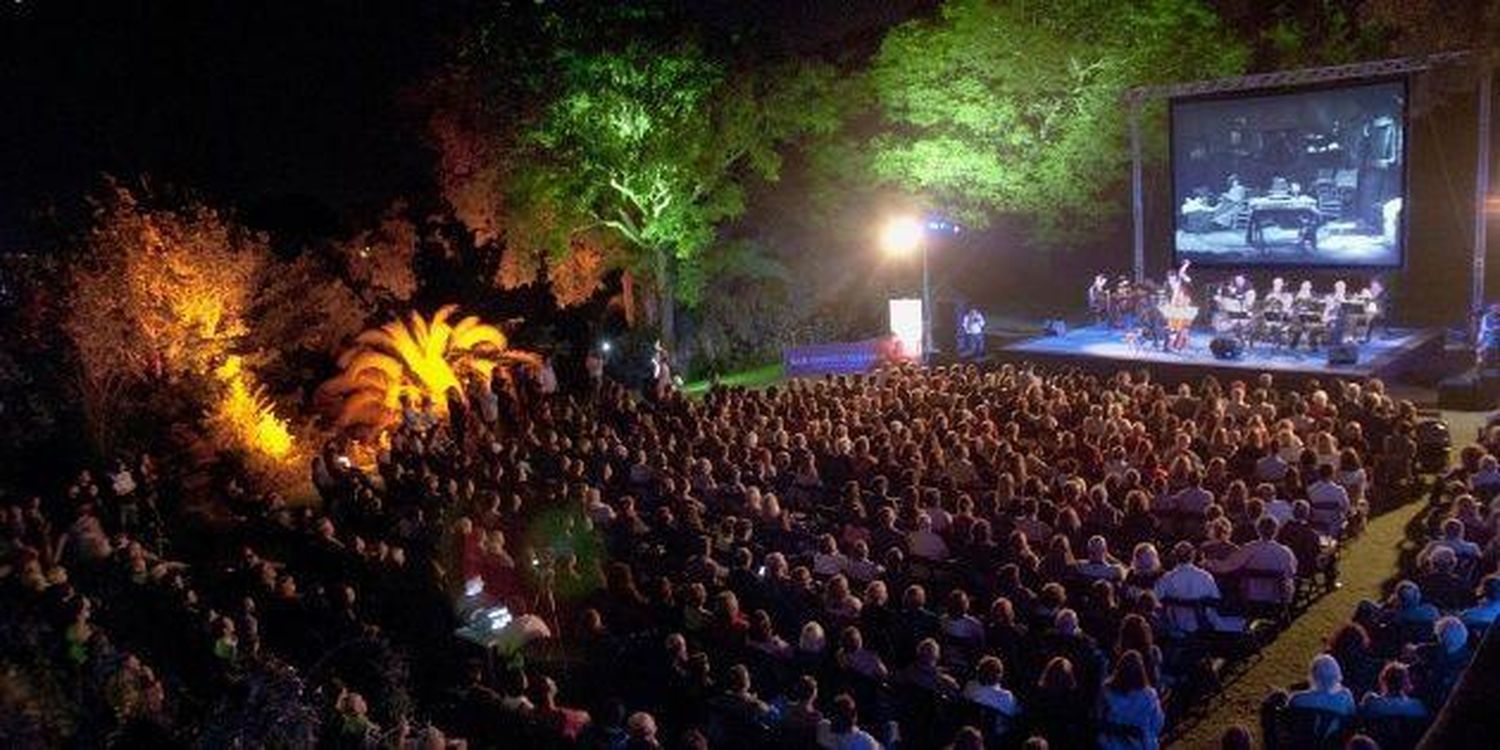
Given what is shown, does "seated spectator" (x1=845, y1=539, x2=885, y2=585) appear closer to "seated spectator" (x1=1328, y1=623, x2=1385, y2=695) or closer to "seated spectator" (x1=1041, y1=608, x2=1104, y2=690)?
"seated spectator" (x1=1041, y1=608, x2=1104, y2=690)

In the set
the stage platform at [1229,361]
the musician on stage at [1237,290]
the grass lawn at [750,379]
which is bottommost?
the grass lawn at [750,379]

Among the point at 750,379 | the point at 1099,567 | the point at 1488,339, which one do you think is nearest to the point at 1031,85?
the point at 750,379

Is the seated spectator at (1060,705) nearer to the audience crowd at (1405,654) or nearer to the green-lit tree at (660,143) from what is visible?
the audience crowd at (1405,654)

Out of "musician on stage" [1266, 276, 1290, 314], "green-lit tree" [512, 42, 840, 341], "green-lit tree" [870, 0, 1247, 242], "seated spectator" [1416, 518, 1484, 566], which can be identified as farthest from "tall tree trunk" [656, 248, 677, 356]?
"seated spectator" [1416, 518, 1484, 566]

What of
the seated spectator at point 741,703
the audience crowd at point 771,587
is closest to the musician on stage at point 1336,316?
the audience crowd at point 771,587

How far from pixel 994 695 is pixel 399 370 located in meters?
15.8

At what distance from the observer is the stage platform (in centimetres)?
1959

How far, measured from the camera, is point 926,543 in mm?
10203

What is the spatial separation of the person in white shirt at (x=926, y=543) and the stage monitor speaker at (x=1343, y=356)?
40.9 feet

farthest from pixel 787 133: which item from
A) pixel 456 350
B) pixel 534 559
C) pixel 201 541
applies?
pixel 534 559

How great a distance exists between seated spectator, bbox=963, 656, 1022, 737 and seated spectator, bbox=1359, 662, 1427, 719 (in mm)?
2092

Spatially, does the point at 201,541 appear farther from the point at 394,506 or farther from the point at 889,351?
the point at 889,351

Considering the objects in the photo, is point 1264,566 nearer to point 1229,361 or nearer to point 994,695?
point 994,695

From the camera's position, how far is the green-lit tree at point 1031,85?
2506cm
